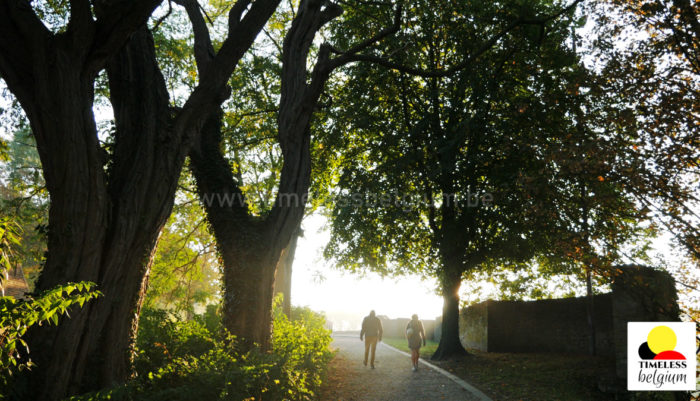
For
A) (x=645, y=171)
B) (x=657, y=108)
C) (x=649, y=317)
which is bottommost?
(x=649, y=317)

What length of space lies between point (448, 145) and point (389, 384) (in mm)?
6847

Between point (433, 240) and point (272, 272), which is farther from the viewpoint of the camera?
point (433, 240)

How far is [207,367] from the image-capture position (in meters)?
5.82

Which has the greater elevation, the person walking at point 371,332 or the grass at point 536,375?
the person walking at point 371,332

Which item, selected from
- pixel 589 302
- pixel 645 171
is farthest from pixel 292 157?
pixel 589 302

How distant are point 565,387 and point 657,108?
6.13 metres

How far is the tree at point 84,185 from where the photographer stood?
195 inches

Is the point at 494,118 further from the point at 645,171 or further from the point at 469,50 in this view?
the point at 645,171

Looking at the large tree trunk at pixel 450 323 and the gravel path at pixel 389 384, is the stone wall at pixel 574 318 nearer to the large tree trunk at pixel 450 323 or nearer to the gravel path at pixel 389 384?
the large tree trunk at pixel 450 323

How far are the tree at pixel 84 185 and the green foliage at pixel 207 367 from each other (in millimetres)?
809

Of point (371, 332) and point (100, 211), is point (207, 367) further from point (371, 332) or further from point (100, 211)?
point (371, 332)

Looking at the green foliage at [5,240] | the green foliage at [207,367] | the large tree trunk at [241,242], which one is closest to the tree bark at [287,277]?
the green foliage at [207,367]

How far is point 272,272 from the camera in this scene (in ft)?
28.0

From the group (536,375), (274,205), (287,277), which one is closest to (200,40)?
(274,205)
